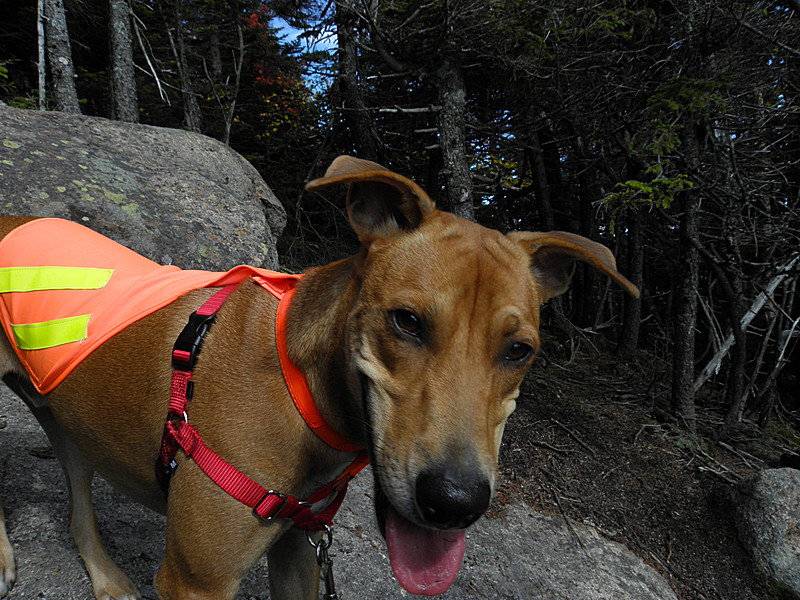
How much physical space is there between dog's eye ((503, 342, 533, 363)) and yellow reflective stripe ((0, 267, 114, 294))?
196 centimetres

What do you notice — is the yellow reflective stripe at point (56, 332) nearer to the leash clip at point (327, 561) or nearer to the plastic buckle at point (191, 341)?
the plastic buckle at point (191, 341)

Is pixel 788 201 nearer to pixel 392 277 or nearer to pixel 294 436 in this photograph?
pixel 392 277

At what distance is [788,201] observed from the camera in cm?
581

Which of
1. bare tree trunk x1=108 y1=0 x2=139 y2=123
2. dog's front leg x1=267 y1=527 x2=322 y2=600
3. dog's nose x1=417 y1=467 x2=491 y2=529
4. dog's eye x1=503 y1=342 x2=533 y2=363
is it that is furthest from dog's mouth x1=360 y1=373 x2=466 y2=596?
bare tree trunk x1=108 y1=0 x2=139 y2=123

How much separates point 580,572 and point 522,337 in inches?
96.1

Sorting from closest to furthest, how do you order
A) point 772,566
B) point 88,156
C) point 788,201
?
point 772,566 → point 88,156 → point 788,201

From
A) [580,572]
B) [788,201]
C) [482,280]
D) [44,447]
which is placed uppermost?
[788,201]

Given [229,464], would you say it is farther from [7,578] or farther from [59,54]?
[59,54]

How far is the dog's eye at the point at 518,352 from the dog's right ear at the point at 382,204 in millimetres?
664

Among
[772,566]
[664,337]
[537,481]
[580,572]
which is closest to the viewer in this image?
[580,572]

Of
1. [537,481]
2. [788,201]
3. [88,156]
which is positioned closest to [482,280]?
[537,481]

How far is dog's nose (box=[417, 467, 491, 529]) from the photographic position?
4.40ft

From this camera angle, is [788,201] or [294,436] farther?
[788,201]

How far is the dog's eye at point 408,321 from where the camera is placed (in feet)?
5.43
